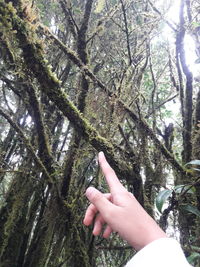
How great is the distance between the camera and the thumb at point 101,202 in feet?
2.40

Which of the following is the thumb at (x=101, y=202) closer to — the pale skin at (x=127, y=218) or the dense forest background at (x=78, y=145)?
the pale skin at (x=127, y=218)

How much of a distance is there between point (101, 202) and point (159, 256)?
19 cm

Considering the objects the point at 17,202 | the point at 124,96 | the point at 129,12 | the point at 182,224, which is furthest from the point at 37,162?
the point at 129,12

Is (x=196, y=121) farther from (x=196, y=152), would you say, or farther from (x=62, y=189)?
(x=62, y=189)

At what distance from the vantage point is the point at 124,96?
2500mm

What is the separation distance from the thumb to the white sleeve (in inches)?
5.1

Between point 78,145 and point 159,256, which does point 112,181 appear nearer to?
point 159,256

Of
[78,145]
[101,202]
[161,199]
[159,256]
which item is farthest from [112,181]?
[78,145]

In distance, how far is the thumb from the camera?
2.40 feet

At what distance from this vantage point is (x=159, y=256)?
2.05ft

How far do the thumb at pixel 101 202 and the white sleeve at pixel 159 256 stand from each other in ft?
0.43

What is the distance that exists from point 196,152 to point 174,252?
6.78ft

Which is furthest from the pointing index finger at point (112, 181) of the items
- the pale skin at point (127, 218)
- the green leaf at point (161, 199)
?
the green leaf at point (161, 199)

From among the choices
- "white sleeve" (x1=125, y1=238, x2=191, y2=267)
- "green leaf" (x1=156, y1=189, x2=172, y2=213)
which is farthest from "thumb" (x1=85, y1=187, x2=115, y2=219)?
"green leaf" (x1=156, y1=189, x2=172, y2=213)
